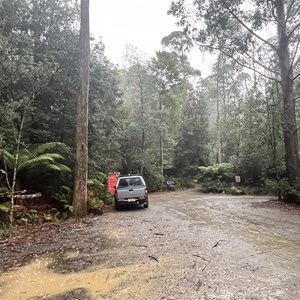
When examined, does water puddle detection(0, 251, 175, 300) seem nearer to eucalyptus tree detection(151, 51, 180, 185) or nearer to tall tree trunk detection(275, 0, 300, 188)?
tall tree trunk detection(275, 0, 300, 188)

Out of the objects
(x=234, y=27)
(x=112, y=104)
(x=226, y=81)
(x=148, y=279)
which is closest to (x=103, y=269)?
(x=148, y=279)

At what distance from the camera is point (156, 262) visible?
473 centimetres

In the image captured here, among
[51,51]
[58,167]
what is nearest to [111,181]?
[58,167]

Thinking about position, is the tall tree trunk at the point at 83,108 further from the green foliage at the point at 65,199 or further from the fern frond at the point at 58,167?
the green foliage at the point at 65,199

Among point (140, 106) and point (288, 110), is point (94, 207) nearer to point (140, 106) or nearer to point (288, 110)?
point (288, 110)

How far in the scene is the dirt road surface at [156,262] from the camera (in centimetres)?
363

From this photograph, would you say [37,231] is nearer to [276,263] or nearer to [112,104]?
[276,263]

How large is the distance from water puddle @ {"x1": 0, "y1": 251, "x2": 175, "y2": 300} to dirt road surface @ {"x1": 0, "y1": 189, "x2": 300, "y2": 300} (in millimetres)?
13

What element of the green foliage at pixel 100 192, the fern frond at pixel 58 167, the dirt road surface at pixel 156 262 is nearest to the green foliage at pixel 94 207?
the fern frond at pixel 58 167

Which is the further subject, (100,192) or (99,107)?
(100,192)

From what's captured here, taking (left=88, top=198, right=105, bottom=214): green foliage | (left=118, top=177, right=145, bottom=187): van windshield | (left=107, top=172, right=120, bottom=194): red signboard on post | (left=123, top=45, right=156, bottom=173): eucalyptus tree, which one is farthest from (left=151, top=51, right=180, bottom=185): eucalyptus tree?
(left=88, top=198, right=105, bottom=214): green foliage

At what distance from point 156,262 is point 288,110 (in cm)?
1125

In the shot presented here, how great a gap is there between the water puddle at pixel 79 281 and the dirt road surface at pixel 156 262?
0.04ft

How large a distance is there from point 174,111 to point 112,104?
552 inches
